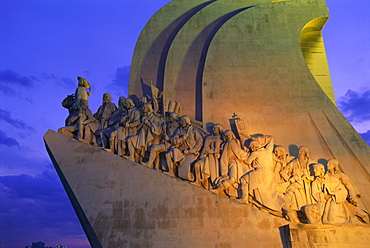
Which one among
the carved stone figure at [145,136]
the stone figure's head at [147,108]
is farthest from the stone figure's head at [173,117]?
the stone figure's head at [147,108]

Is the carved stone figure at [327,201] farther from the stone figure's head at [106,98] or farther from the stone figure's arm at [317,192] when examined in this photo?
A: the stone figure's head at [106,98]

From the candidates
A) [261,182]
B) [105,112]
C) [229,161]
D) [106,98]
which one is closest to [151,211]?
[229,161]

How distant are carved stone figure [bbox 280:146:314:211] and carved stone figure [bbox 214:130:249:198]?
0.90 meters

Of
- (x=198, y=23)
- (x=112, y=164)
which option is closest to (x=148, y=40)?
(x=198, y=23)

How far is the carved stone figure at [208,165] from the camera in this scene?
24.1 ft

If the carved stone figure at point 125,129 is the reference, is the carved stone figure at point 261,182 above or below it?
below

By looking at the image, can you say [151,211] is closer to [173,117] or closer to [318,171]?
[173,117]

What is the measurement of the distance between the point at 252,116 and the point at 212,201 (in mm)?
2996

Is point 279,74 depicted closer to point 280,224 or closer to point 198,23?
point 198,23

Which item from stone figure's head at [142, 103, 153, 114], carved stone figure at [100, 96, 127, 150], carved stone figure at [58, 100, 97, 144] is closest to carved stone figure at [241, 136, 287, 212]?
stone figure's head at [142, 103, 153, 114]

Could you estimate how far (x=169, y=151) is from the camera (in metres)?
7.59

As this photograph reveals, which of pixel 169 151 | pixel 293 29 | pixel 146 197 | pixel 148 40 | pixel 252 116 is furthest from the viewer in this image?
pixel 148 40

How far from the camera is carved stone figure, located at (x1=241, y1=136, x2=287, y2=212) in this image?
682 centimetres

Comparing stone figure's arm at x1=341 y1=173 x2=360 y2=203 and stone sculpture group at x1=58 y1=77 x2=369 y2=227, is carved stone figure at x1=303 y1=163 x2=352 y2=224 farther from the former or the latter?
stone figure's arm at x1=341 y1=173 x2=360 y2=203
